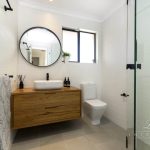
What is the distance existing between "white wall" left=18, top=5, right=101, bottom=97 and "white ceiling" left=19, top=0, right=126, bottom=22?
0.39 ft

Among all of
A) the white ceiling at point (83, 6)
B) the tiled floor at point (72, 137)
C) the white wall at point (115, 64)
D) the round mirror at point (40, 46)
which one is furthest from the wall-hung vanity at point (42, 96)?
the white wall at point (115, 64)

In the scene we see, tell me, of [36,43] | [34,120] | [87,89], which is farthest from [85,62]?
[34,120]

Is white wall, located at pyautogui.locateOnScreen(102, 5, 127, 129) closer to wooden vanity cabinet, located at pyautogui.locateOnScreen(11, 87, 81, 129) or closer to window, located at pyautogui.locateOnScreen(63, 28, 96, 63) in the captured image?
window, located at pyautogui.locateOnScreen(63, 28, 96, 63)

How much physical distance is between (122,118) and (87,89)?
0.91m

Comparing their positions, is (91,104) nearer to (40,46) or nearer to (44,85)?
(44,85)

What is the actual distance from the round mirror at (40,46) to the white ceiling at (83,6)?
488 mm

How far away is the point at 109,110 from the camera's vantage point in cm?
284

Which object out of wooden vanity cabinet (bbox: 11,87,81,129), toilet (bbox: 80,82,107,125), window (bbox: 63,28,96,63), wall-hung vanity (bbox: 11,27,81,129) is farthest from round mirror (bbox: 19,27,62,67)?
toilet (bbox: 80,82,107,125)

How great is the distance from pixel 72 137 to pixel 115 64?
5.38 ft

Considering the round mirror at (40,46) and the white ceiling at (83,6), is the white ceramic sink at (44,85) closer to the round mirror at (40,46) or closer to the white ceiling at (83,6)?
the round mirror at (40,46)

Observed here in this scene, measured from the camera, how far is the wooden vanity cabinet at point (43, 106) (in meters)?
1.93

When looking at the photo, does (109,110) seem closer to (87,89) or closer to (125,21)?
(87,89)

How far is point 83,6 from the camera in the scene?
8.39 feet

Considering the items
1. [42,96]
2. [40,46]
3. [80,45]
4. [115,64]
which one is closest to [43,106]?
[42,96]
